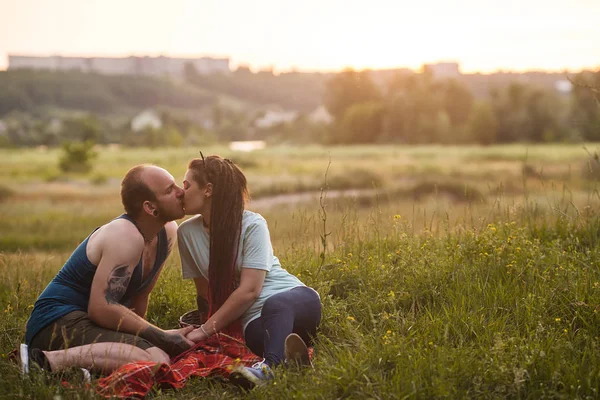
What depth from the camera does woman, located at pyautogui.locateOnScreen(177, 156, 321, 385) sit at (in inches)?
181

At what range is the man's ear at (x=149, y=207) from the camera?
15.4 feet

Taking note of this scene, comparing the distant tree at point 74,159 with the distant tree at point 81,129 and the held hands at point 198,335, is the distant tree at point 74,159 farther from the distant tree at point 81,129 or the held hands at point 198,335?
the distant tree at point 81,129

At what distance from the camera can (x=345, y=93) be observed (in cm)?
8088

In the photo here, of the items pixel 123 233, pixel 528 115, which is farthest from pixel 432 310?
pixel 528 115

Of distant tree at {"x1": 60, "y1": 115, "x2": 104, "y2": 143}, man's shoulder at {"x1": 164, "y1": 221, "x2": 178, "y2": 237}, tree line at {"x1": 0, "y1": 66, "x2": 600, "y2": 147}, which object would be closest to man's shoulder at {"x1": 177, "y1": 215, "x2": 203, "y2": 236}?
man's shoulder at {"x1": 164, "y1": 221, "x2": 178, "y2": 237}

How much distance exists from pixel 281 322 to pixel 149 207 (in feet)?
4.22

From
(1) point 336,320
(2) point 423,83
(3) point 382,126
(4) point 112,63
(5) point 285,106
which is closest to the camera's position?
(1) point 336,320

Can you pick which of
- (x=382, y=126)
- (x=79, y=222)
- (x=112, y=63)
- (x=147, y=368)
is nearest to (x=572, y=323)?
(x=147, y=368)

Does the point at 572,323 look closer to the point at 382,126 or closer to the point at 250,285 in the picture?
the point at 250,285

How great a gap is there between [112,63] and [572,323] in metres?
173

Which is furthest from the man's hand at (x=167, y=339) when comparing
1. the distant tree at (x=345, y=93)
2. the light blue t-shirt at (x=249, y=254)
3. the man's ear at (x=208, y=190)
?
the distant tree at (x=345, y=93)

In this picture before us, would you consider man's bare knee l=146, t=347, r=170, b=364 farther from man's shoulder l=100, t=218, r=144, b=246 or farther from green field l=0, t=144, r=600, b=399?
man's shoulder l=100, t=218, r=144, b=246

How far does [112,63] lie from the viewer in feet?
546

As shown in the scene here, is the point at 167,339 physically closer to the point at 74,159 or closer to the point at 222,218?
the point at 222,218
